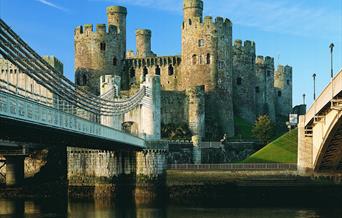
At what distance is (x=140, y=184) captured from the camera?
47.3m

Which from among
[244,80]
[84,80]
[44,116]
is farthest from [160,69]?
[44,116]

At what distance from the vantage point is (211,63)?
65.2 meters

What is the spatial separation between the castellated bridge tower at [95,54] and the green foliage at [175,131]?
10706 millimetres

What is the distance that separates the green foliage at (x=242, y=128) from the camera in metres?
65.1

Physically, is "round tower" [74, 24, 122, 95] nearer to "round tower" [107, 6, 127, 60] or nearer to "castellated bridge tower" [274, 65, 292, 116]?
"round tower" [107, 6, 127, 60]

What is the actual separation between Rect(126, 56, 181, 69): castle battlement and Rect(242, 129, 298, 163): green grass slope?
724 inches

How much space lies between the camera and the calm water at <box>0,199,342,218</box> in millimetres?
34906

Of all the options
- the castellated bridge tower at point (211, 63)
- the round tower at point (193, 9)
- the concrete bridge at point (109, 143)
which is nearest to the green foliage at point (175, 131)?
the castellated bridge tower at point (211, 63)

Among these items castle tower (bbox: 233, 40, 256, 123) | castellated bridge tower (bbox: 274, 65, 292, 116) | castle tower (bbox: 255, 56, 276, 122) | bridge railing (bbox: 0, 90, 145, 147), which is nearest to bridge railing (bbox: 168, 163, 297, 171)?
bridge railing (bbox: 0, 90, 145, 147)

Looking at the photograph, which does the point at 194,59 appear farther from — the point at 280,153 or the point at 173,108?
the point at 280,153

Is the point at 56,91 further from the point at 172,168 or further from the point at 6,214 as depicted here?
the point at 172,168

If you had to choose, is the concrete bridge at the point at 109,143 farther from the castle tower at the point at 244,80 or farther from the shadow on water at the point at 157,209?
the castle tower at the point at 244,80

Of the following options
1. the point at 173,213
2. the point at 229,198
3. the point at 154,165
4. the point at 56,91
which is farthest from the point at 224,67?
the point at 56,91

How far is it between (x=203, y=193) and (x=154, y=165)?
483 centimetres
